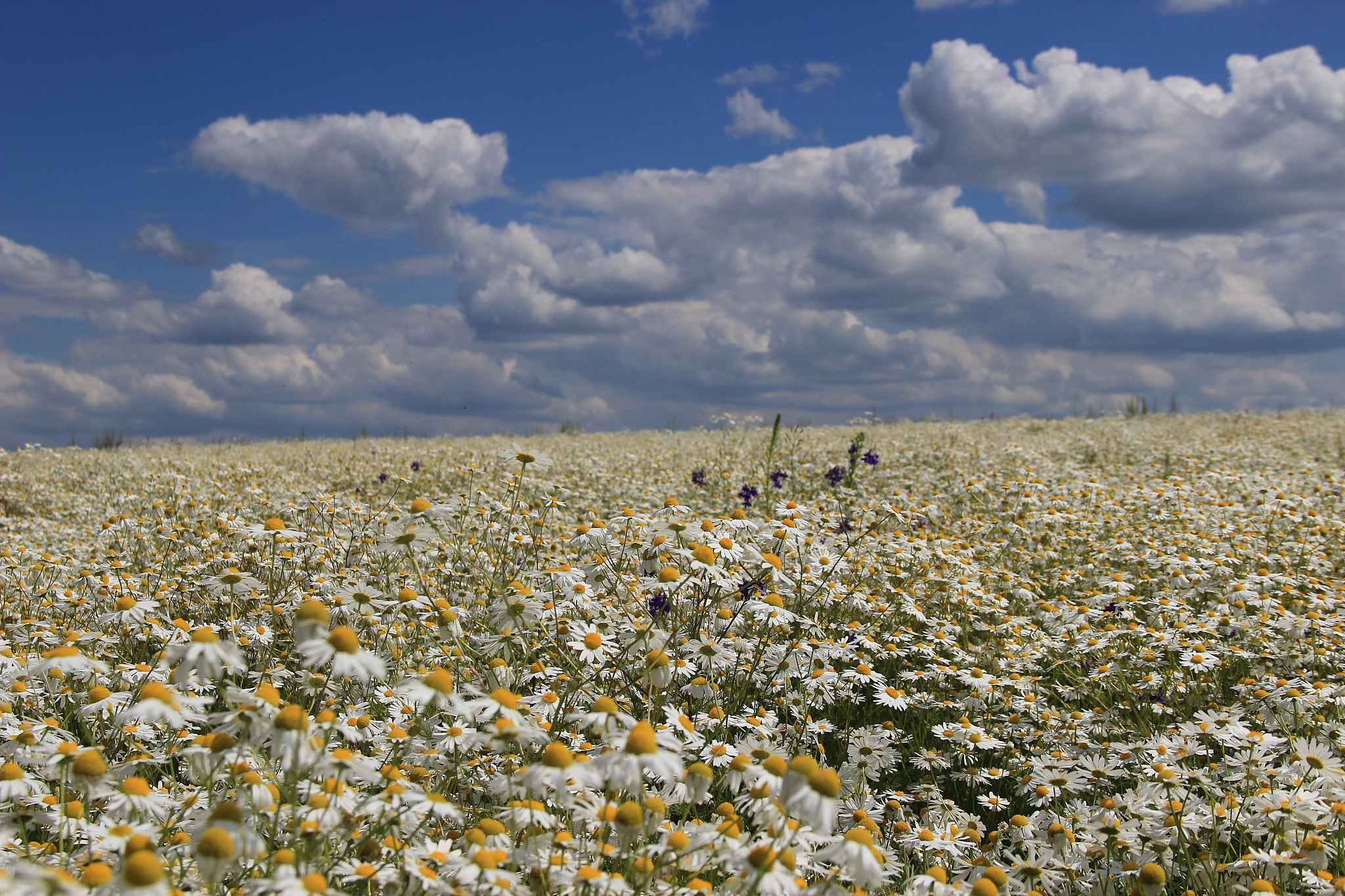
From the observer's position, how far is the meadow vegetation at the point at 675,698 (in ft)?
8.29

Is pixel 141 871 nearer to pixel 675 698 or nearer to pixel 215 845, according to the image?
pixel 215 845

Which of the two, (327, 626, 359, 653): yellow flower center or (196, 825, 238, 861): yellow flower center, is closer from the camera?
(196, 825, 238, 861): yellow flower center

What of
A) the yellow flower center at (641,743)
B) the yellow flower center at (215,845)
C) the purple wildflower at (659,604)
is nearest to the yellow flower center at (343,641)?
the yellow flower center at (215,845)

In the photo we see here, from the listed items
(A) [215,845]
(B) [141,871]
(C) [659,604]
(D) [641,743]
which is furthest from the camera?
(C) [659,604]

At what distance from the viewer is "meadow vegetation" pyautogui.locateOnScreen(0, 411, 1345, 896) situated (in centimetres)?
253

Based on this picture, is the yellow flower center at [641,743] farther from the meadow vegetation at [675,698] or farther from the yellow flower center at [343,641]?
the yellow flower center at [343,641]

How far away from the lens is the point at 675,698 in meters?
4.45

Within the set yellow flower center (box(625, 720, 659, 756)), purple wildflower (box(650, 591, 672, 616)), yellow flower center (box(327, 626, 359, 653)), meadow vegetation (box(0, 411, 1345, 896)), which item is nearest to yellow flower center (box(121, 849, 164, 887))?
meadow vegetation (box(0, 411, 1345, 896))

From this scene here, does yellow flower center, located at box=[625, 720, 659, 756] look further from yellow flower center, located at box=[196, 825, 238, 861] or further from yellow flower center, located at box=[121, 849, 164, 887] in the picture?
yellow flower center, located at box=[121, 849, 164, 887]

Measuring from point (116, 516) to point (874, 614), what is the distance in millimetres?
6105

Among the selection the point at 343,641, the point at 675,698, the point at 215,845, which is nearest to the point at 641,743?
the point at 343,641

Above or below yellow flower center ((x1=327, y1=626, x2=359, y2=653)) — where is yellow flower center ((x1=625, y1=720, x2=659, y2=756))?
below

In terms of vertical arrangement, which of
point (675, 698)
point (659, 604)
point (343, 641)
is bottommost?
point (675, 698)

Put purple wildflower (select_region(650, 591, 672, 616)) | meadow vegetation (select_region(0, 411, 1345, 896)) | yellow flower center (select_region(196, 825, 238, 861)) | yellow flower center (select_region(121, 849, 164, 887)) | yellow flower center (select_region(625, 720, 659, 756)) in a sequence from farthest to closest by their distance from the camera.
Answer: purple wildflower (select_region(650, 591, 672, 616)) < meadow vegetation (select_region(0, 411, 1345, 896)) < yellow flower center (select_region(625, 720, 659, 756)) < yellow flower center (select_region(196, 825, 238, 861)) < yellow flower center (select_region(121, 849, 164, 887))
